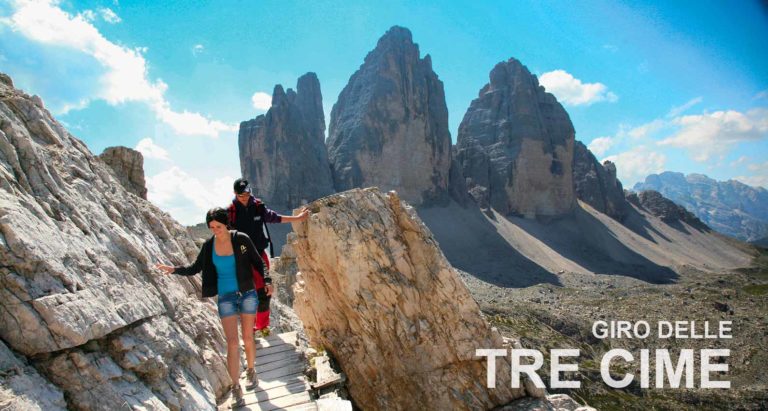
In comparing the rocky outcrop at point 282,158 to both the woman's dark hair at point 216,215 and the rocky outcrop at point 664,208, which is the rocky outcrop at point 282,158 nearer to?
the woman's dark hair at point 216,215

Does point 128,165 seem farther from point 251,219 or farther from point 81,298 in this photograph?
point 81,298

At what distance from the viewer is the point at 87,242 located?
5.29 metres

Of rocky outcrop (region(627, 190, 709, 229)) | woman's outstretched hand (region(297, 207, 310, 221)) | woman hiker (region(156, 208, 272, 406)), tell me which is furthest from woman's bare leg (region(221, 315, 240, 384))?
rocky outcrop (region(627, 190, 709, 229))

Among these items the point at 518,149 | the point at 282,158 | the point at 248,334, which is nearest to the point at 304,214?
the point at 248,334

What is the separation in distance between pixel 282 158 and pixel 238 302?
83238mm

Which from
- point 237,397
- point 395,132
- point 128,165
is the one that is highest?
point 395,132

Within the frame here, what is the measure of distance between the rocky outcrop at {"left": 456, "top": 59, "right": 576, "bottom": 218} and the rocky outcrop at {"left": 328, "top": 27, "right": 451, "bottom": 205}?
14170 millimetres

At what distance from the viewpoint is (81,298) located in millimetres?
4422

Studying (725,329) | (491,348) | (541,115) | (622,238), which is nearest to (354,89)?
(541,115)

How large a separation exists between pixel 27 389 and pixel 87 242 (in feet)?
7.28

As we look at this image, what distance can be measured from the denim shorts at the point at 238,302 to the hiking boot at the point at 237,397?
3.42 ft

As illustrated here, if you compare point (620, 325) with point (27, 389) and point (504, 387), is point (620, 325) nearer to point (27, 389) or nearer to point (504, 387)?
point (504, 387)

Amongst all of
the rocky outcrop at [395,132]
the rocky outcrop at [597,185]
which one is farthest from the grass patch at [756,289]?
the rocky outcrop at [597,185]

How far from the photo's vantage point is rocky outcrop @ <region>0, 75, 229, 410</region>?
393 cm
